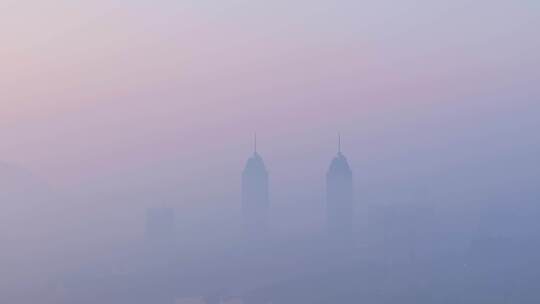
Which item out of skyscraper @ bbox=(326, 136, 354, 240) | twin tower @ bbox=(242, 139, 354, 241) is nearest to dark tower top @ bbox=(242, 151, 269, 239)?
twin tower @ bbox=(242, 139, 354, 241)

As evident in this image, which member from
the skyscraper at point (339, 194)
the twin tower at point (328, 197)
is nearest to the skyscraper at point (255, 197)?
the twin tower at point (328, 197)

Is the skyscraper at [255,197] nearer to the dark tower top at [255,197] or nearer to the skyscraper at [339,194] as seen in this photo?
the dark tower top at [255,197]

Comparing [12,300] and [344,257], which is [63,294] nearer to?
[12,300]

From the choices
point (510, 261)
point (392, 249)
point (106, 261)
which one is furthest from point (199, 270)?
point (510, 261)

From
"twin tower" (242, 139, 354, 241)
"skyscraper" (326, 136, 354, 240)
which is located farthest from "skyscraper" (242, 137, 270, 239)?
"skyscraper" (326, 136, 354, 240)

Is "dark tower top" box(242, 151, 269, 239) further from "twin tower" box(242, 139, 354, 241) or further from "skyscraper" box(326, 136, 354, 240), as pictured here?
"skyscraper" box(326, 136, 354, 240)

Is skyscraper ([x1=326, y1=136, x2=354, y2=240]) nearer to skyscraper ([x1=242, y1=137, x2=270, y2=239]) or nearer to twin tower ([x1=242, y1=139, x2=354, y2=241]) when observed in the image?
twin tower ([x1=242, y1=139, x2=354, y2=241])
